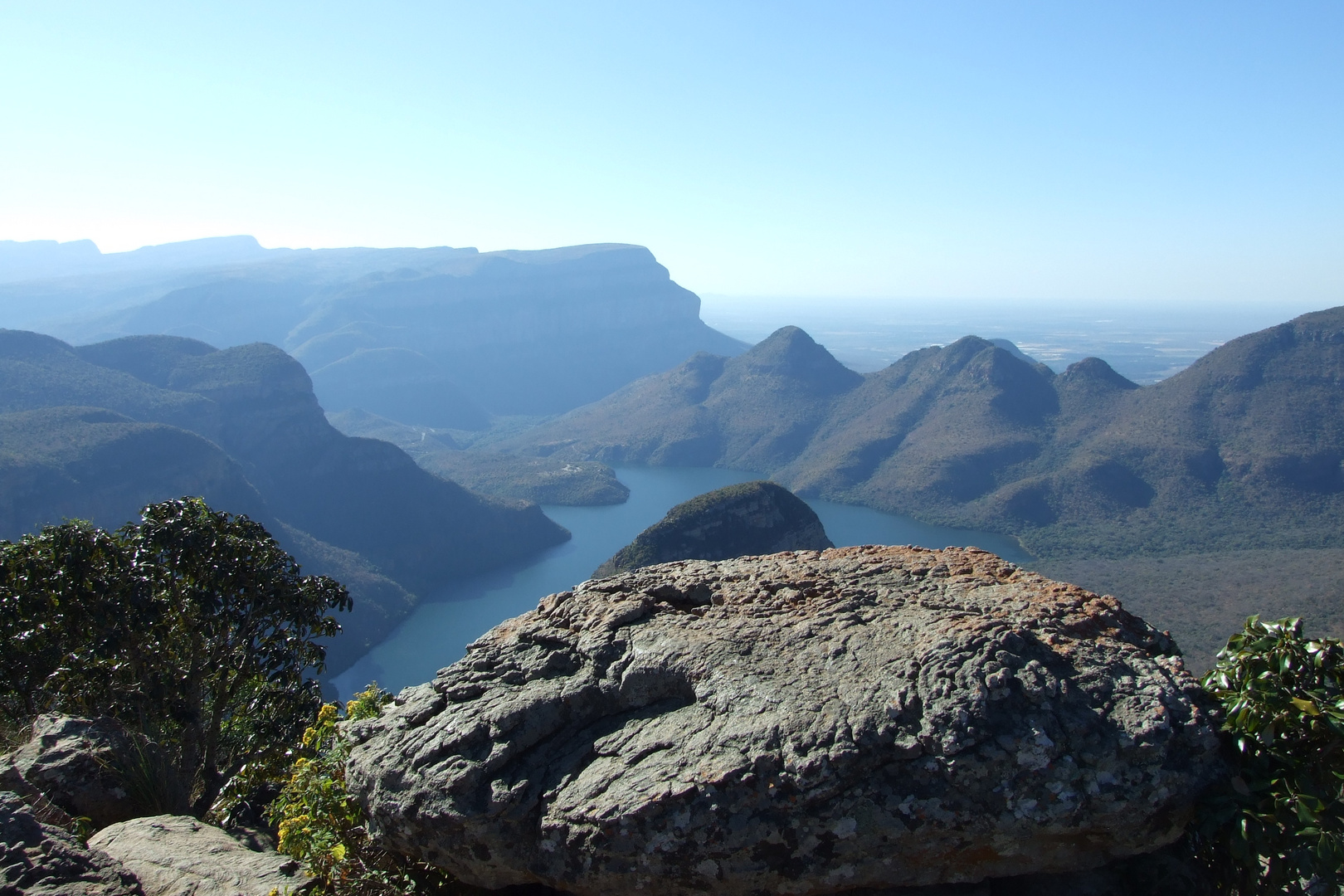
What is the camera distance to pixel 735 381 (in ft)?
542

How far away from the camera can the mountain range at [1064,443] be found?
90.1m

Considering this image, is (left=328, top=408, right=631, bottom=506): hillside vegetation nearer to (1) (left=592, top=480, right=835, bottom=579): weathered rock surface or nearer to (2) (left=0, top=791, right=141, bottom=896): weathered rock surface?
(1) (left=592, top=480, right=835, bottom=579): weathered rock surface

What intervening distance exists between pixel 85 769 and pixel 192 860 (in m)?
2.84

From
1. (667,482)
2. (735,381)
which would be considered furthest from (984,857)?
(735,381)

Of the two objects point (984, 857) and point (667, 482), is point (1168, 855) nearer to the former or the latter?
point (984, 857)

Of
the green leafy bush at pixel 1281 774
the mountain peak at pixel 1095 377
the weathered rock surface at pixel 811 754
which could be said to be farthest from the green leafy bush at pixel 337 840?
the mountain peak at pixel 1095 377

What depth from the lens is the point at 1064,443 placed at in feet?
370

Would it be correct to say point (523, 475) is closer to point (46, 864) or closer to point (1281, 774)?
point (46, 864)

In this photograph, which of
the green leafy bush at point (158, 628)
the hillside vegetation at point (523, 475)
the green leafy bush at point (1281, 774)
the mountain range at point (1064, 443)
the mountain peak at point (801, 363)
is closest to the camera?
the green leafy bush at point (1281, 774)

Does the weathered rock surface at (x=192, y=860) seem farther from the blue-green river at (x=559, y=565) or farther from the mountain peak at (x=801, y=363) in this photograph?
the mountain peak at (x=801, y=363)

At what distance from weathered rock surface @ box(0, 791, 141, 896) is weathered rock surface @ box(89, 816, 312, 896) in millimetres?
594

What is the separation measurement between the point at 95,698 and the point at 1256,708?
12.9m

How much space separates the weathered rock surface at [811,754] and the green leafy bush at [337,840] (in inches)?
14.3

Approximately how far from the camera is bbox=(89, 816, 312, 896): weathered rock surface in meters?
6.25
